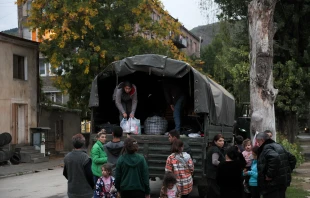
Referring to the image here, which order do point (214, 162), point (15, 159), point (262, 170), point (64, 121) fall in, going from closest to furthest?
point (262, 170), point (214, 162), point (15, 159), point (64, 121)

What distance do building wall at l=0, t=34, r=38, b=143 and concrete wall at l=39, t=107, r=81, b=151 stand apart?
67.9 inches

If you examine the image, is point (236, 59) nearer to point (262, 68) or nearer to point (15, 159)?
point (15, 159)

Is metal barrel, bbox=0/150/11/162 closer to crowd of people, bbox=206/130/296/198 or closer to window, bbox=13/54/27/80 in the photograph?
window, bbox=13/54/27/80

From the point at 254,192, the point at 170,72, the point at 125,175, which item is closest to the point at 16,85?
the point at 170,72

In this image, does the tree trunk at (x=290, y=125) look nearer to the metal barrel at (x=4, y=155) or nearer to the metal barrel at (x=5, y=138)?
the metal barrel at (x=5, y=138)

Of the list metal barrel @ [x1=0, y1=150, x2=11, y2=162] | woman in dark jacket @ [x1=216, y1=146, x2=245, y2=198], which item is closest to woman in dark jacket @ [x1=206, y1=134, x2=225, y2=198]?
woman in dark jacket @ [x1=216, y1=146, x2=245, y2=198]

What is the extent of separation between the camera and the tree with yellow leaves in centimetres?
2542

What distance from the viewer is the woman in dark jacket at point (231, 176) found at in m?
8.18

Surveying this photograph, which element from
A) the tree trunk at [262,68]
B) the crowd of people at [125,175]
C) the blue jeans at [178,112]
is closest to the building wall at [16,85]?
the blue jeans at [178,112]

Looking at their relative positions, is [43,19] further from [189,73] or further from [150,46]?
[189,73]

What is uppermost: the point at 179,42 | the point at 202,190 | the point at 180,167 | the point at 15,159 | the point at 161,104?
the point at 179,42

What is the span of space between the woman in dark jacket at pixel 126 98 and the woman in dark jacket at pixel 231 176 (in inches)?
166

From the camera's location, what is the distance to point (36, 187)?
15586 mm

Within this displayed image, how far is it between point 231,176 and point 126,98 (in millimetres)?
4787
